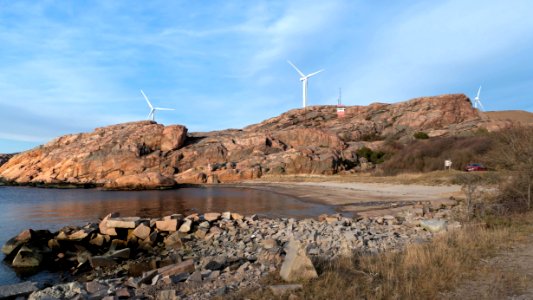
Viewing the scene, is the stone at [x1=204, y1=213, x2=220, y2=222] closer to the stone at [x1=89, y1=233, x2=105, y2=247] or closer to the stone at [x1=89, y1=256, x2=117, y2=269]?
the stone at [x1=89, y1=233, x2=105, y2=247]

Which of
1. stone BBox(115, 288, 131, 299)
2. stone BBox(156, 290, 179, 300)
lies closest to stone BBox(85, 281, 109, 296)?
stone BBox(115, 288, 131, 299)

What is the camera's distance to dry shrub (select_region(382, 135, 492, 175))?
170 feet

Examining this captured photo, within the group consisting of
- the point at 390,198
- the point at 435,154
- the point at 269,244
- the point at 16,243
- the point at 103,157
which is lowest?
the point at 16,243

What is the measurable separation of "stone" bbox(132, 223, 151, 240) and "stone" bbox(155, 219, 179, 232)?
636 mm

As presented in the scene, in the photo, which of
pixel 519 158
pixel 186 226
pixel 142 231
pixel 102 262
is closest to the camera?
pixel 102 262

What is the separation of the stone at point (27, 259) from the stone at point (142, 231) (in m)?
3.75

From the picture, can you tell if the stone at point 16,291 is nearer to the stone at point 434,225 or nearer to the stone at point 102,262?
the stone at point 102,262

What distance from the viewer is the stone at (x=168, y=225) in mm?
17859

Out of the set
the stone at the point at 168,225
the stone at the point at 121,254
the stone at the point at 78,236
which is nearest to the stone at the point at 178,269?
the stone at the point at 121,254

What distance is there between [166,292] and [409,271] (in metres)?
4.49

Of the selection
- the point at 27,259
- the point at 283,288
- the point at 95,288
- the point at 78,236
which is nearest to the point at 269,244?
the point at 95,288

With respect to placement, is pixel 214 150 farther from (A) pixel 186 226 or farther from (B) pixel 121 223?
(A) pixel 186 226

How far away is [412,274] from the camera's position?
6934 millimetres

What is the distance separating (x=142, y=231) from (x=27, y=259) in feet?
14.4
